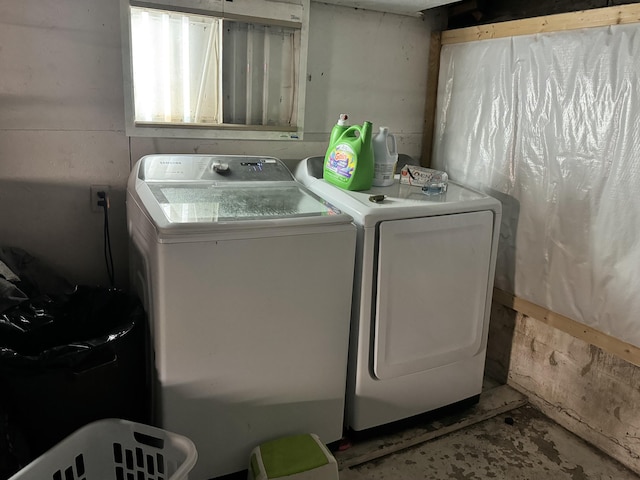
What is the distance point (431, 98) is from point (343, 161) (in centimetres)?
96

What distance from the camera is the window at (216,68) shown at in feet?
6.84

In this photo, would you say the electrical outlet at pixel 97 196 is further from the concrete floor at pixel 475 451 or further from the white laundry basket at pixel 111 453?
the concrete floor at pixel 475 451

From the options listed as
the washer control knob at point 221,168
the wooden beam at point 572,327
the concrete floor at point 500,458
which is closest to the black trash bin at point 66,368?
the washer control knob at point 221,168

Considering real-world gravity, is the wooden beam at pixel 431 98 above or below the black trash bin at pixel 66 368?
above

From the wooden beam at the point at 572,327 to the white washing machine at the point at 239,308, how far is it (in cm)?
97

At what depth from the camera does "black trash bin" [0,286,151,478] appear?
1.42 metres

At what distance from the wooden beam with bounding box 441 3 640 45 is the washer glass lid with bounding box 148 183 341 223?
47.6 inches

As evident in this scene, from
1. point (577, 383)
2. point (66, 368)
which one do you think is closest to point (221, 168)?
point (66, 368)

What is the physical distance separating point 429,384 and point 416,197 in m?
0.79

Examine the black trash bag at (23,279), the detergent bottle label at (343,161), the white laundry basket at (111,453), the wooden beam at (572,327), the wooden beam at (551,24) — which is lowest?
the white laundry basket at (111,453)

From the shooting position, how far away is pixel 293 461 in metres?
1.63

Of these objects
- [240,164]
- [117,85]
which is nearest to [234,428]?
[240,164]

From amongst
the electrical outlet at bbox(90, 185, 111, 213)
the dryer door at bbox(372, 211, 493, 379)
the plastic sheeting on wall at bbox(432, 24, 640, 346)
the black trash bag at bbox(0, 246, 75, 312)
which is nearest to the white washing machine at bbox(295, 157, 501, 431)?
the dryer door at bbox(372, 211, 493, 379)

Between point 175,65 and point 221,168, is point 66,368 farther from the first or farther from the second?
point 175,65
